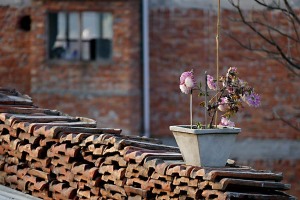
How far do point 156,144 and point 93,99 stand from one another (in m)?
10.3

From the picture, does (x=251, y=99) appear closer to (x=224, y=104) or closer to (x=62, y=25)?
(x=224, y=104)

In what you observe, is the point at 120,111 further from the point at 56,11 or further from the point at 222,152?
the point at 222,152

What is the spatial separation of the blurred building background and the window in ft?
0.06

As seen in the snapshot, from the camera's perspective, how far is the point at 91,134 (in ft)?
23.6

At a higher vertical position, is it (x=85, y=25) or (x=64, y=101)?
(x=85, y=25)

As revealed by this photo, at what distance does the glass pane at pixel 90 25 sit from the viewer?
58.3 ft

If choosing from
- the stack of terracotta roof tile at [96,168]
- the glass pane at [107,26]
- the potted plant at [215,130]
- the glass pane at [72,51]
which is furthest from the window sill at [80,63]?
the potted plant at [215,130]

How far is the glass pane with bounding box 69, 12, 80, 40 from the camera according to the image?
1780cm

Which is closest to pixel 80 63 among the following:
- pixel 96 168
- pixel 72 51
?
pixel 72 51

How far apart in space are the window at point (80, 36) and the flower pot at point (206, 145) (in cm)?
1136

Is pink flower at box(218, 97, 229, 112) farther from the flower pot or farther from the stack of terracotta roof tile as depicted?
the stack of terracotta roof tile

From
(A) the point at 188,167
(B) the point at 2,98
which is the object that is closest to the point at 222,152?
(A) the point at 188,167

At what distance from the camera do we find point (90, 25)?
1792 centimetres

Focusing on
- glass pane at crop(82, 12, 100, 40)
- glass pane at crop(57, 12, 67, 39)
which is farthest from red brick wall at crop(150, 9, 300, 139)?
glass pane at crop(57, 12, 67, 39)
